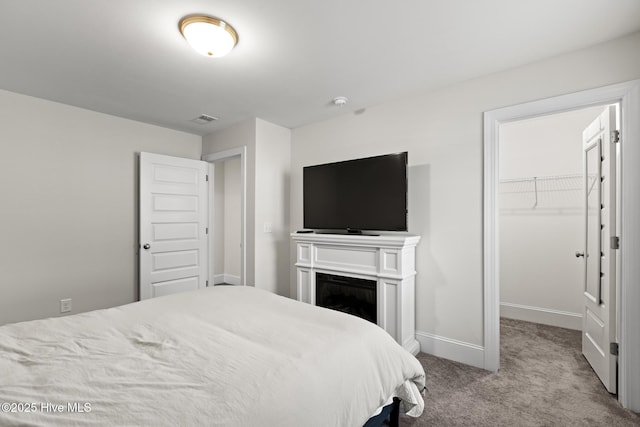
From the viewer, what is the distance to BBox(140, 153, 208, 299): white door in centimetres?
348

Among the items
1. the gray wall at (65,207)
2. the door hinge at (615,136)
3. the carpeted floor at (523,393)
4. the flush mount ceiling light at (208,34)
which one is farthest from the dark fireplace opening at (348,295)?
the gray wall at (65,207)

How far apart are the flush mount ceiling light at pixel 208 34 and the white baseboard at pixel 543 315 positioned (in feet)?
13.4

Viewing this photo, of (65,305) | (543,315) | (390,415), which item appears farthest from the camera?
(543,315)

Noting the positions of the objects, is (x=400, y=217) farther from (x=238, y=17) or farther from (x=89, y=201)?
(x=89, y=201)

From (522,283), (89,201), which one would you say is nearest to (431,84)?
(522,283)

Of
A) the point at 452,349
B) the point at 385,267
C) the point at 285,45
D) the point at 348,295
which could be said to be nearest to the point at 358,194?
the point at 385,267

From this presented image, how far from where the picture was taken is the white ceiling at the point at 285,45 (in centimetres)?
168

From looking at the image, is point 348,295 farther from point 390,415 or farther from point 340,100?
point 340,100

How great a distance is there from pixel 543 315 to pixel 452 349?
166 centimetres

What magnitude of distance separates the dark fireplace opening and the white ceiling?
1793 millimetres

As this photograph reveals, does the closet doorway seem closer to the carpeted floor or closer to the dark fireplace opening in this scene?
the carpeted floor

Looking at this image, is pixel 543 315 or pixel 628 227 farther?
pixel 543 315

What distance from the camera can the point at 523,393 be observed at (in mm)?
2080

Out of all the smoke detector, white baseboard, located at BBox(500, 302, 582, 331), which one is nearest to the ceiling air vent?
the smoke detector
